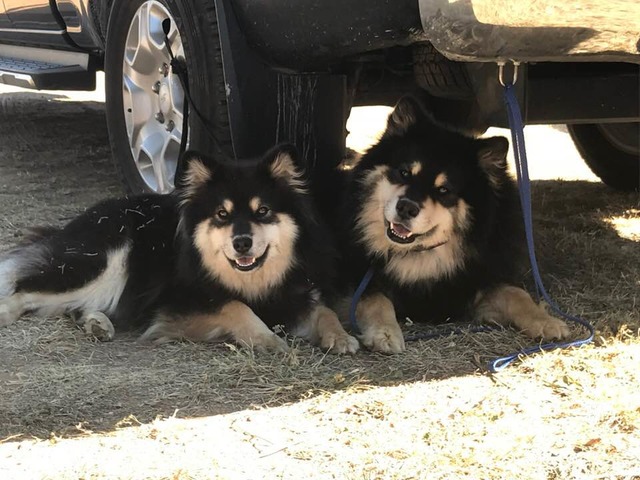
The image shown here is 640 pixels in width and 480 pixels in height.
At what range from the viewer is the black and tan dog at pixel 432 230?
3379 millimetres

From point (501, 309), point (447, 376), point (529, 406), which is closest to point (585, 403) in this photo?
point (529, 406)

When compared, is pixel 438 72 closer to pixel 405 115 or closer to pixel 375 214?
pixel 405 115

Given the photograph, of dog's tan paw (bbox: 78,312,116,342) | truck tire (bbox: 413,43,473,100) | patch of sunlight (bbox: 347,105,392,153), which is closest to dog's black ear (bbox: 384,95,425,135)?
truck tire (bbox: 413,43,473,100)

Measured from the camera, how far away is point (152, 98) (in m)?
4.41

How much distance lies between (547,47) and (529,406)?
1.15 m

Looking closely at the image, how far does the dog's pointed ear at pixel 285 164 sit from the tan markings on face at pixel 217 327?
1.82ft

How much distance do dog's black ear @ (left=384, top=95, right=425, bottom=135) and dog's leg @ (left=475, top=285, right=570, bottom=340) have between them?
0.80 meters

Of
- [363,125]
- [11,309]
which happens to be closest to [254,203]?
[11,309]

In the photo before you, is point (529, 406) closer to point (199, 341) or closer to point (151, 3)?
point (199, 341)

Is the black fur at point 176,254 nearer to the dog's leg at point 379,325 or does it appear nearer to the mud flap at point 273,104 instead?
the dog's leg at point 379,325

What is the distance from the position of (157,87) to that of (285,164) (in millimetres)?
1245

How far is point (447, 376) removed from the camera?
293 cm

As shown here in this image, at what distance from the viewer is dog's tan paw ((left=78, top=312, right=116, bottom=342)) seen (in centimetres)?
337

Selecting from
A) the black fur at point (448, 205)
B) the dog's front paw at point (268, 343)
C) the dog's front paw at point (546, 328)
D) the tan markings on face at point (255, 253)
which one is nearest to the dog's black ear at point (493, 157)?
the black fur at point (448, 205)
